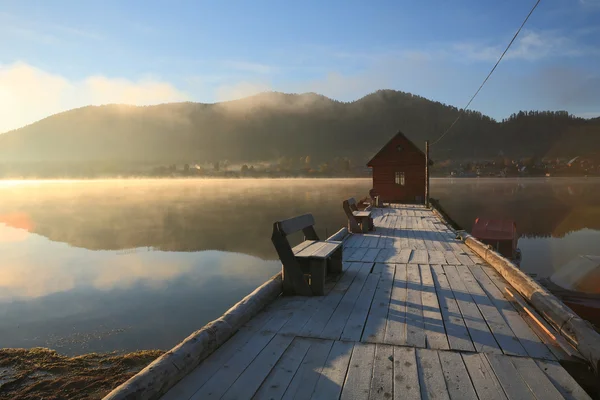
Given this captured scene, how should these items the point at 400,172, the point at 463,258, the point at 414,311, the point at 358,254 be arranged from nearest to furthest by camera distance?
the point at 414,311 → the point at 463,258 → the point at 358,254 → the point at 400,172

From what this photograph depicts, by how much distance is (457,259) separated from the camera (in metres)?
8.30

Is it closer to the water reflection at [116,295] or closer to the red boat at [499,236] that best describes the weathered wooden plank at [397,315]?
the water reflection at [116,295]

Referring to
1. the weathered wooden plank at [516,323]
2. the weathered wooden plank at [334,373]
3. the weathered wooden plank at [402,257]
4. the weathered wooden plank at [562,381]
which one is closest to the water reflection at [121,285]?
the weathered wooden plank at [402,257]

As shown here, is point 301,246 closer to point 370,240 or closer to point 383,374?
point 383,374

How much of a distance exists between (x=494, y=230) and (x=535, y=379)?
16876mm

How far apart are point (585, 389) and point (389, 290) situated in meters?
2.95

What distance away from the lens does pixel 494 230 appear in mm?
18531

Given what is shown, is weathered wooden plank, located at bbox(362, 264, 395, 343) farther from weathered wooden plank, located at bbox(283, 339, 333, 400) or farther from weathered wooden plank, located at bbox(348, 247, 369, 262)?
weathered wooden plank, located at bbox(348, 247, 369, 262)

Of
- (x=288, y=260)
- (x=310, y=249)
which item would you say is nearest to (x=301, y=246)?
(x=310, y=249)

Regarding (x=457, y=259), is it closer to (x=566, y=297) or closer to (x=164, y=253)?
(x=566, y=297)

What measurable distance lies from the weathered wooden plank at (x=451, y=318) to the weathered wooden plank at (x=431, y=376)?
361mm

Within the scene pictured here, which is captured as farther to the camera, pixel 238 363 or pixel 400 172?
pixel 400 172

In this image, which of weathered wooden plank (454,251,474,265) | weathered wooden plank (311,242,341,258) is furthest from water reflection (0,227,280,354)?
weathered wooden plank (454,251,474,265)

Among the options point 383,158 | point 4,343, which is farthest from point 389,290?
point 383,158
